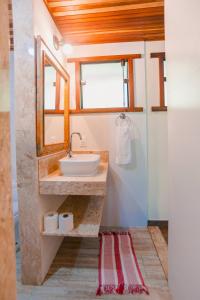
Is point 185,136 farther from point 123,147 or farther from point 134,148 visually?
point 134,148

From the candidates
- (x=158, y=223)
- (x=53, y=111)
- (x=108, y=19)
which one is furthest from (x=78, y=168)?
(x=108, y=19)

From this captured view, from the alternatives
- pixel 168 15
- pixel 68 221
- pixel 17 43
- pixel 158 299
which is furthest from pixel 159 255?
pixel 17 43

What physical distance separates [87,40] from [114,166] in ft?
5.44

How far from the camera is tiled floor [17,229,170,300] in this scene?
151 cm

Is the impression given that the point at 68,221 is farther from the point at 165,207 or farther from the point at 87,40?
the point at 87,40

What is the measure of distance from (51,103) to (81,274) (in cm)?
166

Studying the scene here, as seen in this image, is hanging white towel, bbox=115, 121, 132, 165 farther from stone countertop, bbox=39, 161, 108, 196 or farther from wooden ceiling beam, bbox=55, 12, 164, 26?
wooden ceiling beam, bbox=55, 12, 164, 26

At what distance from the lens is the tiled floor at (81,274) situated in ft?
4.96

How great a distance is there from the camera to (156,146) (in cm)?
259

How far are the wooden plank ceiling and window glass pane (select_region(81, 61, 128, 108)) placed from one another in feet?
1.04

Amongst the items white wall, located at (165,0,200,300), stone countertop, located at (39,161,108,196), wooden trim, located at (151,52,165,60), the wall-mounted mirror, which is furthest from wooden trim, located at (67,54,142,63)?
stone countertop, located at (39,161,108,196)

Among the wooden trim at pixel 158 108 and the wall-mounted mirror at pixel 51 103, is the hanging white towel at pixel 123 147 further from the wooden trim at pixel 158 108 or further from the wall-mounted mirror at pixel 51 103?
the wall-mounted mirror at pixel 51 103

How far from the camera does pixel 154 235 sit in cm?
242

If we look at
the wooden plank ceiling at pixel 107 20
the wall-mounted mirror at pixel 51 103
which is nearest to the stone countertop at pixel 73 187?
the wall-mounted mirror at pixel 51 103
